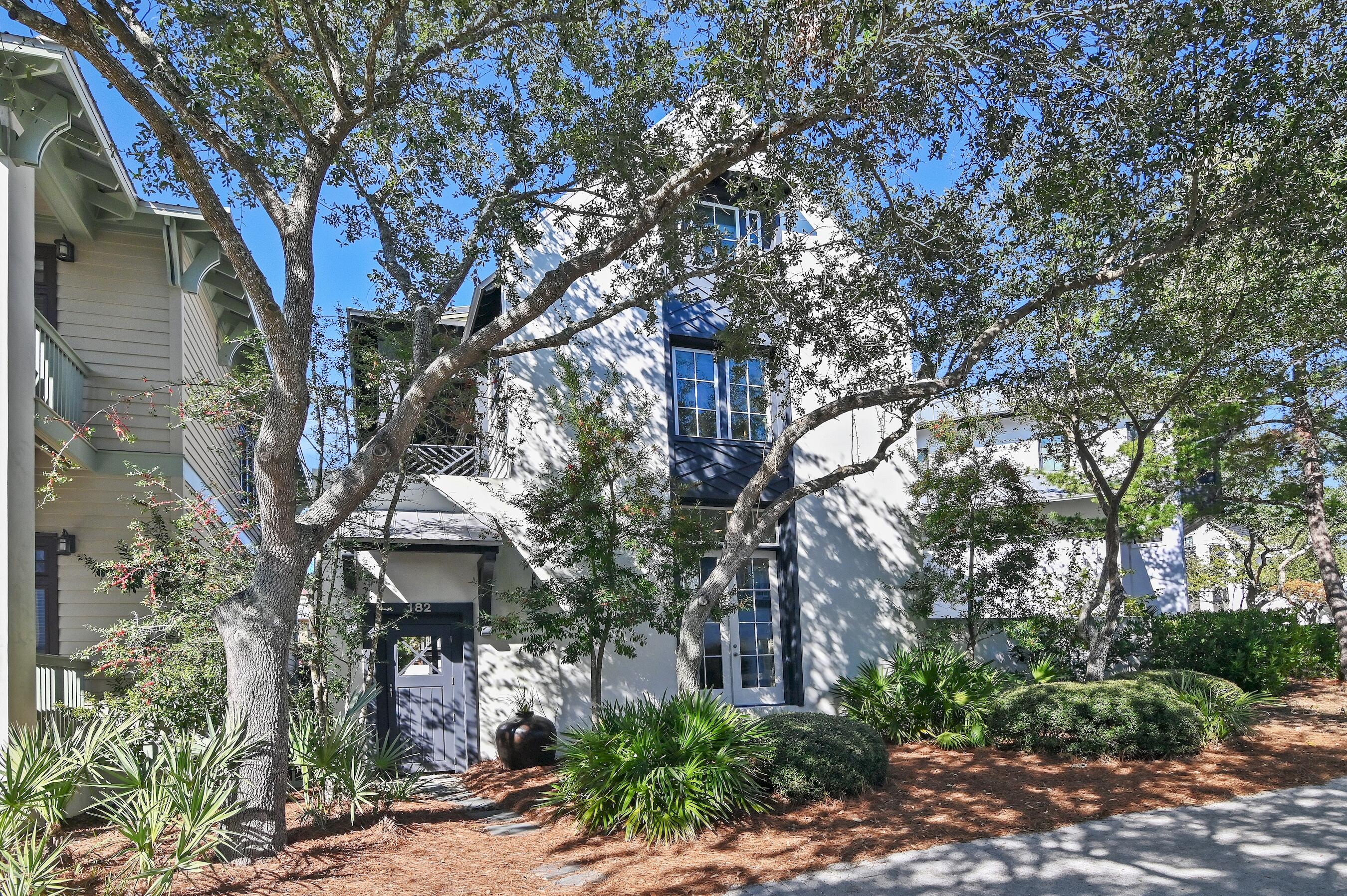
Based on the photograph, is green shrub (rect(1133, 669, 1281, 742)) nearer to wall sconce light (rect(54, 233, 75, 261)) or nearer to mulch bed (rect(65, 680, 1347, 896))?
mulch bed (rect(65, 680, 1347, 896))

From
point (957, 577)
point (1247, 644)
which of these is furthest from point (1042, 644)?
point (1247, 644)

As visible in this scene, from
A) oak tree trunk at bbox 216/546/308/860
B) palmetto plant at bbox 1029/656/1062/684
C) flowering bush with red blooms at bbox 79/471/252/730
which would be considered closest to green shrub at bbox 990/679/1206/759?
palmetto plant at bbox 1029/656/1062/684

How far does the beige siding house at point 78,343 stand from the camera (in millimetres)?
9031

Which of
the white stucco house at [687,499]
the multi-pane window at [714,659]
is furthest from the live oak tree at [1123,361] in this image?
the multi-pane window at [714,659]

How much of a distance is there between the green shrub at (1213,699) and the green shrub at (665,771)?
18.4 feet

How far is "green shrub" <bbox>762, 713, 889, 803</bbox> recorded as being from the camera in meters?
8.97

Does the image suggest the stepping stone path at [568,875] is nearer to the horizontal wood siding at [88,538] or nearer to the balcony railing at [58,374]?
the horizontal wood siding at [88,538]

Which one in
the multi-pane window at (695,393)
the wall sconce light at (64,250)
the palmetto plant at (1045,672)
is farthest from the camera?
the multi-pane window at (695,393)

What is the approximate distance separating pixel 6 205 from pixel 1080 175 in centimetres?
1038

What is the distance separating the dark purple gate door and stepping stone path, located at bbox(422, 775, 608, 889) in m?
0.51

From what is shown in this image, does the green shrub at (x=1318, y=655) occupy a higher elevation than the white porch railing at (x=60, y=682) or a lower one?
lower

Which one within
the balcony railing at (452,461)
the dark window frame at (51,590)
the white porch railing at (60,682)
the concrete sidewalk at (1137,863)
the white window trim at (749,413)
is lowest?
the concrete sidewalk at (1137,863)

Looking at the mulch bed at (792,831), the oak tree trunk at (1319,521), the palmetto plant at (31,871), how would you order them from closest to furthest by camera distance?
the palmetto plant at (31,871)
the mulch bed at (792,831)
the oak tree trunk at (1319,521)

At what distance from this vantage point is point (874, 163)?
→ 9969 mm
